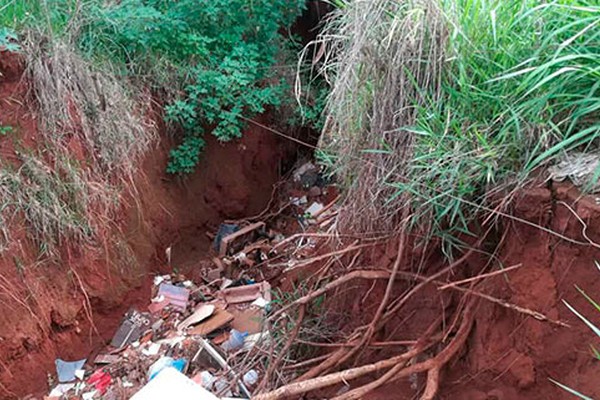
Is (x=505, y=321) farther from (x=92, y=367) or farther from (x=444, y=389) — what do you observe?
(x=92, y=367)

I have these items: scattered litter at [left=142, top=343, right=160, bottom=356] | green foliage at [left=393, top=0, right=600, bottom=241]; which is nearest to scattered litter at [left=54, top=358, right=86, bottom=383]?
scattered litter at [left=142, top=343, right=160, bottom=356]

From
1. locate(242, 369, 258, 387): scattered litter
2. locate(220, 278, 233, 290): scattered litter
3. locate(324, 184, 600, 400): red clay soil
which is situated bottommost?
locate(220, 278, 233, 290): scattered litter

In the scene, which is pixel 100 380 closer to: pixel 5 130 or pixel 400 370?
pixel 5 130

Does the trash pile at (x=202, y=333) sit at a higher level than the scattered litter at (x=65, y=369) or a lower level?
lower

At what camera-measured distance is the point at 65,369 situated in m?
2.69

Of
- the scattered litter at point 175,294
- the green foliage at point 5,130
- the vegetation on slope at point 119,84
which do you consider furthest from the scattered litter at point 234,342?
the green foliage at point 5,130

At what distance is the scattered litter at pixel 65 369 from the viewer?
8.73 feet

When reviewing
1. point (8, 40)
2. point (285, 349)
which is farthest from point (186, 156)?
point (285, 349)

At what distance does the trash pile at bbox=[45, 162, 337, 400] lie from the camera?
2.47 m

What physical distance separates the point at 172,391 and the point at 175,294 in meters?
1.51

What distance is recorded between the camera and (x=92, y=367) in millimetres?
2787

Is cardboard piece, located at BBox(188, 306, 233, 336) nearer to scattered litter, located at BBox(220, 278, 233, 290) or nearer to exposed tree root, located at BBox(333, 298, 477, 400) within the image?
scattered litter, located at BBox(220, 278, 233, 290)

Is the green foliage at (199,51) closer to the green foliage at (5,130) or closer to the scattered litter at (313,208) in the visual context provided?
the green foliage at (5,130)

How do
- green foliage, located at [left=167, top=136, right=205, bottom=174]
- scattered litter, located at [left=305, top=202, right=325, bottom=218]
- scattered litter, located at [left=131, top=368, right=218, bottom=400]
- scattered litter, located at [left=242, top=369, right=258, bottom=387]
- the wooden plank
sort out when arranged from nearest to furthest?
scattered litter, located at [left=131, top=368, right=218, bottom=400] → scattered litter, located at [left=242, top=369, right=258, bottom=387] → green foliage, located at [left=167, top=136, right=205, bottom=174] → the wooden plank → scattered litter, located at [left=305, top=202, right=325, bottom=218]
